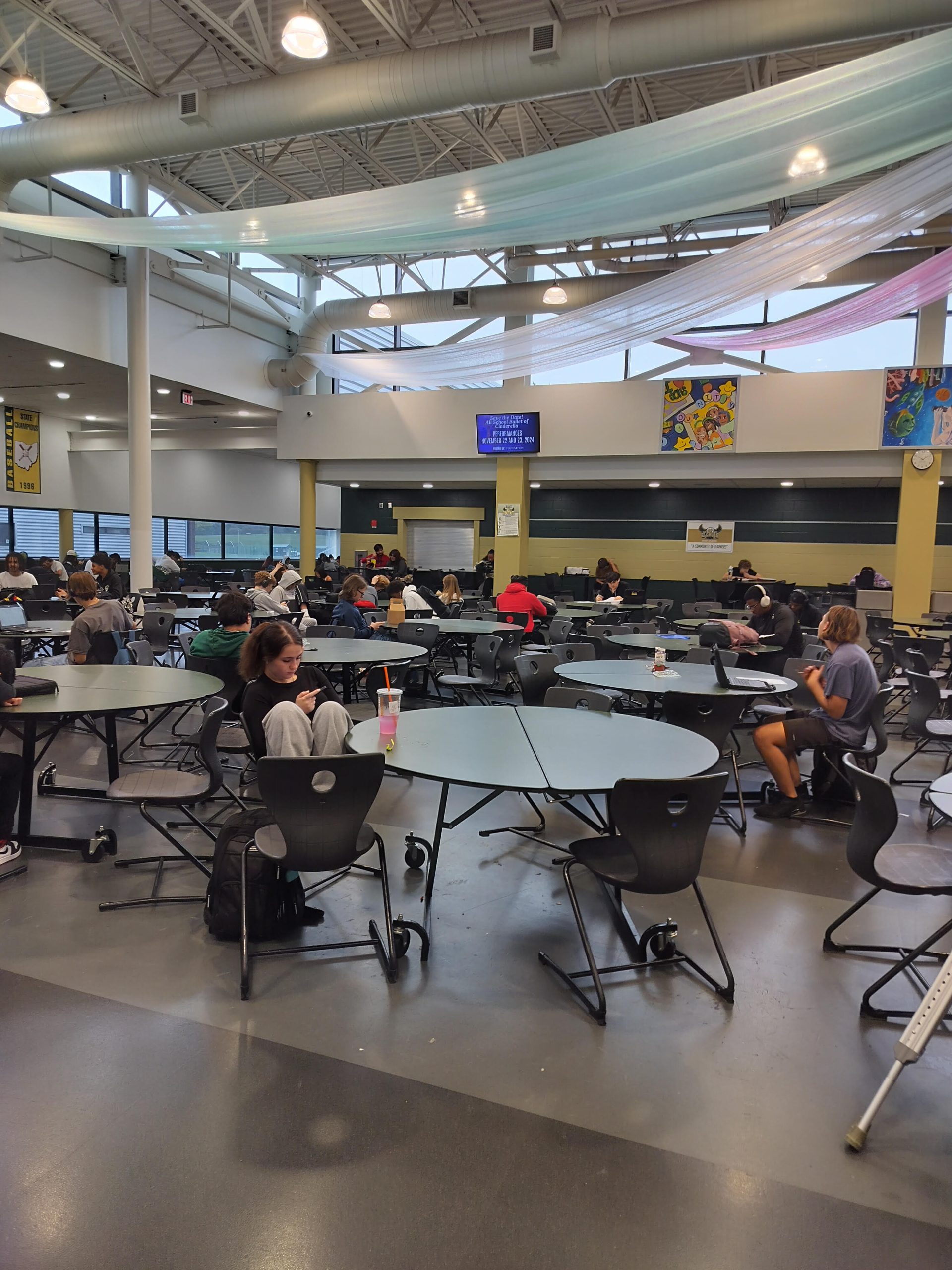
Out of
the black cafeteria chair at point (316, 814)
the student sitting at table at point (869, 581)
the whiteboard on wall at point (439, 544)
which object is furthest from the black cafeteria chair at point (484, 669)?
the whiteboard on wall at point (439, 544)

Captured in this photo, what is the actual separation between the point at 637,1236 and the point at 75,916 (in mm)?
2304

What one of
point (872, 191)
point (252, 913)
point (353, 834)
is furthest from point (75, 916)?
point (872, 191)

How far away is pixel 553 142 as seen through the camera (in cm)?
912

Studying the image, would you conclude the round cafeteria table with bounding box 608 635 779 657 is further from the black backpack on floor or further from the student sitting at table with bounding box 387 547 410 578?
the student sitting at table with bounding box 387 547 410 578

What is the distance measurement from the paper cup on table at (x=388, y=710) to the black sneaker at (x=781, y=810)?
2465 mm

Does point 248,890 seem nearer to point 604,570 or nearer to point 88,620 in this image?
point 88,620

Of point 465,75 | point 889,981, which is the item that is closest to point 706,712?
point 889,981

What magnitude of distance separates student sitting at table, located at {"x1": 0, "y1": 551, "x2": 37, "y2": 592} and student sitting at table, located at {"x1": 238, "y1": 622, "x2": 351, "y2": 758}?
706 centimetres

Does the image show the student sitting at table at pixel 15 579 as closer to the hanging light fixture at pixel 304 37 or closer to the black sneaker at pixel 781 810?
the hanging light fixture at pixel 304 37

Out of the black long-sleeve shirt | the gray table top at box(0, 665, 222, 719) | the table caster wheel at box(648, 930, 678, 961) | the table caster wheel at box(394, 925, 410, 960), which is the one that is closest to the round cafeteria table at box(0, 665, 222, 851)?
the gray table top at box(0, 665, 222, 719)

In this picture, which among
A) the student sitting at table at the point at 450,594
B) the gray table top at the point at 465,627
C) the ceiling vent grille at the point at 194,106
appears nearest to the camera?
the ceiling vent grille at the point at 194,106

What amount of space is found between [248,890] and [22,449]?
1439 centimetres

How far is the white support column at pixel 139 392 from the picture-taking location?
9.45 metres

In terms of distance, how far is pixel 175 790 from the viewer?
303 centimetres
